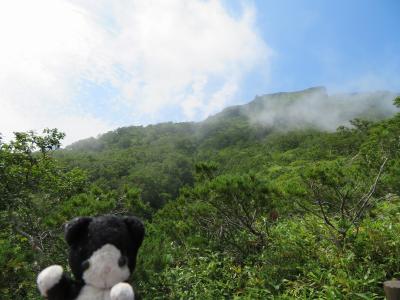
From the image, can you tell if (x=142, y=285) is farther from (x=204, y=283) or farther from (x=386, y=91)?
(x=386, y=91)

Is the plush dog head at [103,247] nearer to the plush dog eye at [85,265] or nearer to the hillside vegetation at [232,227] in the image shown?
the plush dog eye at [85,265]

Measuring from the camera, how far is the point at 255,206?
550 centimetres

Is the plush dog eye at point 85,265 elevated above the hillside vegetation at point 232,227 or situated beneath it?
elevated above

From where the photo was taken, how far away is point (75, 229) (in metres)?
2.44

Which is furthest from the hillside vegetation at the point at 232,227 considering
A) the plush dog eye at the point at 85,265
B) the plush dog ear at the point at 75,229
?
the plush dog ear at the point at 75,229

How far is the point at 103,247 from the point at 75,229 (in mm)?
239

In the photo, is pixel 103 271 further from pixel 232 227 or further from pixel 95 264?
pixel 232 227

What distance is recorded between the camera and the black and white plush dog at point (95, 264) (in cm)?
221

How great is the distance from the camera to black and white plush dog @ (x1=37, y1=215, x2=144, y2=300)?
2.21m

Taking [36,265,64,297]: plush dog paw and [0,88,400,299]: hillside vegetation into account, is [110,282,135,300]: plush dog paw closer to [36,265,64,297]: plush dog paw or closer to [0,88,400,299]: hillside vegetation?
[36,265,64,297]: plush dog paw

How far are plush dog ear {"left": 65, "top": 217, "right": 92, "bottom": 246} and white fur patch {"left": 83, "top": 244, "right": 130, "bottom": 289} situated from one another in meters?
0.20

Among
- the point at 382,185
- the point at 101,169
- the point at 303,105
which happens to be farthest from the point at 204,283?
the point at 303,105

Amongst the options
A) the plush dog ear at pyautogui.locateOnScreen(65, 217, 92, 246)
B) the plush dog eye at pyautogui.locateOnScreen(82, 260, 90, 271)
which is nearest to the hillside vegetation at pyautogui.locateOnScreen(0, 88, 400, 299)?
the plush dog eye at pyautogui.locateOnScreen(82, 260, 90, 271)

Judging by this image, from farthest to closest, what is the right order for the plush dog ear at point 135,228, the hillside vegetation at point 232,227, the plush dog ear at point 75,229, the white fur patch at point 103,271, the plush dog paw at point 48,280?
the hillside vegetation at point 232,227 → the plush dog ear at point 135,228 → the plush dog ear at point 75,229 → the white fur patch at point 103,271 → the plush dog paw at point 48,280
